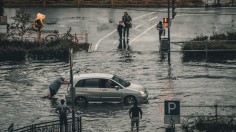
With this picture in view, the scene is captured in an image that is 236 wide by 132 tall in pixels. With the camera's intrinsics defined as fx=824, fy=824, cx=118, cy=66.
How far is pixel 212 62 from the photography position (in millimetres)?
48156

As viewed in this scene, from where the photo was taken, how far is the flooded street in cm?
3678

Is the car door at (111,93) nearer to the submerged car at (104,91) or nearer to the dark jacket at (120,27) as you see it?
the submerged car at (104,91)

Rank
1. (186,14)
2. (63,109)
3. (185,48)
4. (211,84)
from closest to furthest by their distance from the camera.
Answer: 1. (63,109)
2. (211,84)
3. (185,48)
4. (186,14)

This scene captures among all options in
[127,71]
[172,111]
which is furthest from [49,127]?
[127,71]

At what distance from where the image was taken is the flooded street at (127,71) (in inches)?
1448

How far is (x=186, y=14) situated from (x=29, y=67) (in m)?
21.0

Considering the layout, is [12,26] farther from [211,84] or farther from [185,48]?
[211,84]

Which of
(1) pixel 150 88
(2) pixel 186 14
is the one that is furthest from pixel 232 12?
(1) pixel 150 88

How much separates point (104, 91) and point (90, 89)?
67 cm

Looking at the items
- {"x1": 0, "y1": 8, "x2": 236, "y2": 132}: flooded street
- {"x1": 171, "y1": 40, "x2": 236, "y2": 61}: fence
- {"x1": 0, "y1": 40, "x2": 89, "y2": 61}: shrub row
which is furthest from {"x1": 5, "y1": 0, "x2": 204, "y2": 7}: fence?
{"x1": 171, "y1": 40, "x2": 236, "y2": 61}: fence

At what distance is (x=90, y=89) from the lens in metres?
A: 38.6

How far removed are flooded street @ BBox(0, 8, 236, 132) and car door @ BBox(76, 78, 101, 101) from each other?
0.51 meters

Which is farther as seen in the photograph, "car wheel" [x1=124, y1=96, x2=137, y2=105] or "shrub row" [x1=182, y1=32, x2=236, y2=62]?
"shrub row" [x1=182, y1=32, x2=236, y2=62]

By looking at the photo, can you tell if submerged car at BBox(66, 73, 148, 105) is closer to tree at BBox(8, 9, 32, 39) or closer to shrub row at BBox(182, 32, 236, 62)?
shrub row at BBox(182, 32, 236, 62)
